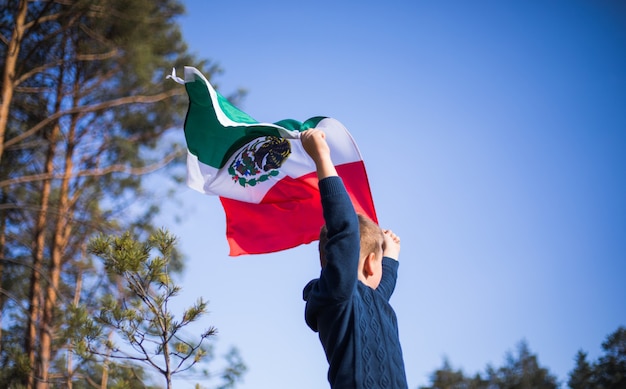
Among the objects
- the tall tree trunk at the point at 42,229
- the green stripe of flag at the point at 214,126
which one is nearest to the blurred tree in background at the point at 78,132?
the tall tree trunk at the point at 42,229

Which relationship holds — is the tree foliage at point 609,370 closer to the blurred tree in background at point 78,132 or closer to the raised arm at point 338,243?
the blurred tree in background at point 78,132

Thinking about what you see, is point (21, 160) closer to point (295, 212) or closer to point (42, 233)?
point (42, 233)

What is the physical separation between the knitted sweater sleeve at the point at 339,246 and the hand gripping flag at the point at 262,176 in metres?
1.63

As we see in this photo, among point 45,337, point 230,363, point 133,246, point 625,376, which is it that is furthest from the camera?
point 625,376

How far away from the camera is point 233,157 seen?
3.84 m

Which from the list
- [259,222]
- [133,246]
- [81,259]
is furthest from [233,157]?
[81,259]

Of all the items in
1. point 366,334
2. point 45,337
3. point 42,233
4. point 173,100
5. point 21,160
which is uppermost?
point 173,100

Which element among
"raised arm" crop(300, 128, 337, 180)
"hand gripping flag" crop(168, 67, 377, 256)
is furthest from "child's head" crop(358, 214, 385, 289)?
"hand gripping flag" crop(168, 67, 377, 256)

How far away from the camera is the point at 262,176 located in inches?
149

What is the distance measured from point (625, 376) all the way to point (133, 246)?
18.2 meters

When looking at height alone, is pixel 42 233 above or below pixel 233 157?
above

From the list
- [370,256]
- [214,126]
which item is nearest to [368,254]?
[370,256]

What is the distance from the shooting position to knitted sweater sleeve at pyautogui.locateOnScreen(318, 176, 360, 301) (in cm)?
197

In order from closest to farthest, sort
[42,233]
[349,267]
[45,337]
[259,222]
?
[349,267]
[259,222]
[45,337]
[42,233]
